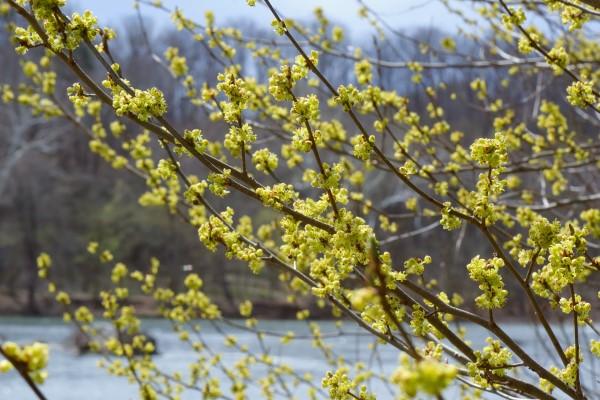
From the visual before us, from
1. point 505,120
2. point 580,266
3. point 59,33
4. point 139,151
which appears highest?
point 505,120

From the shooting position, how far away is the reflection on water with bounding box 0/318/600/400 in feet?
Answer: 33.4

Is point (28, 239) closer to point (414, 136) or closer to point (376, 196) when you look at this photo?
point (376, 196)

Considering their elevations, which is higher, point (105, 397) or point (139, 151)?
point (139, 151)

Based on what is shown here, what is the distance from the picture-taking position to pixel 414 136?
11.1ft

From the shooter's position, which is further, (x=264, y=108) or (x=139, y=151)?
(x=264, y=108)

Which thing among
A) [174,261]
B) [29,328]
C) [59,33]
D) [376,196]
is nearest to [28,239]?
[174,261]

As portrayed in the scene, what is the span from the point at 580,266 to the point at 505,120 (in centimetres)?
205

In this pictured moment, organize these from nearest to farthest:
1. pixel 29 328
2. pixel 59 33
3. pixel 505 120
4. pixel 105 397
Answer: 1. pixel 59 33
2. pixel 505 120
3. pixel 105 397
4. pixel 29 328

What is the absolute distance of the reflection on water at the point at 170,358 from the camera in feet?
33.4

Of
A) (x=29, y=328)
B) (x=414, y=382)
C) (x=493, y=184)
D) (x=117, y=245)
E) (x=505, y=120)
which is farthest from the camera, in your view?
(x=117, y=245)

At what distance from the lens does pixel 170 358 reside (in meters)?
13.5

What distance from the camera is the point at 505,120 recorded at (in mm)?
3695

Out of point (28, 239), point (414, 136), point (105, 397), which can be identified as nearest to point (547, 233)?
point (414, 136)

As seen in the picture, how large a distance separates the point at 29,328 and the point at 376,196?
12303mm
